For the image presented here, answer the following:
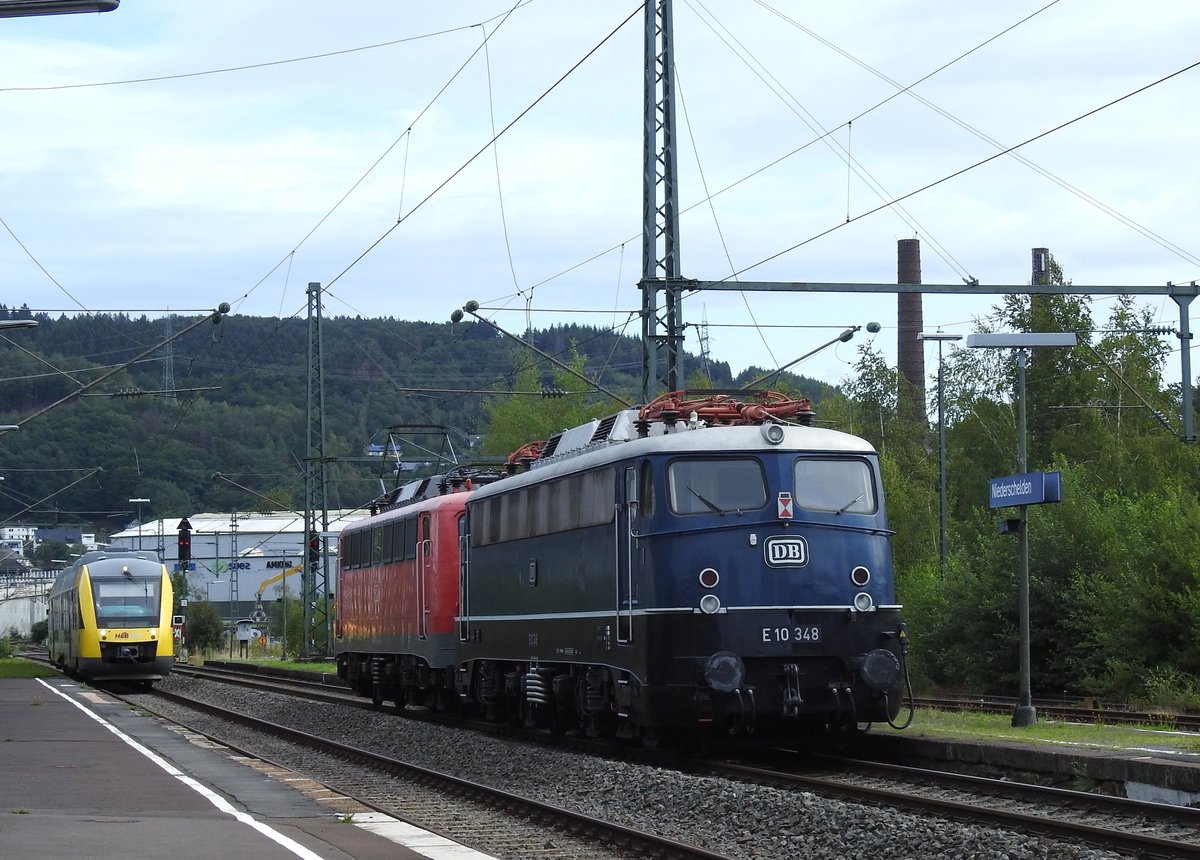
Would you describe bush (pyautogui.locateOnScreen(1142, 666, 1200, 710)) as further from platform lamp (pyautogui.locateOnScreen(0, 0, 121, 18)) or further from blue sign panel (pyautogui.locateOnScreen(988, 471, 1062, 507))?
platform lamp (pyautogui.locateOnScreen(0, 0, 121, 18))

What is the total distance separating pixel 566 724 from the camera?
70.4ft

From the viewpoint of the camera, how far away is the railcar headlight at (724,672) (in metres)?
16.3

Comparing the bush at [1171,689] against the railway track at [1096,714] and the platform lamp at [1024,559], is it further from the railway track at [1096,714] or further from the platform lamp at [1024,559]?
the platform lamp at [1024,559]

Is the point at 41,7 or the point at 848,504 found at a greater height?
the point at 41,7

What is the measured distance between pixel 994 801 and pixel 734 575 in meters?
3.91

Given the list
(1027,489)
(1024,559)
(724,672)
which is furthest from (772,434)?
(1024,559)

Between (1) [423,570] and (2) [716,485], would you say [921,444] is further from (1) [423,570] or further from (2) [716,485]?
(2) [716,485]

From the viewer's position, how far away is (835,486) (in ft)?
57.6

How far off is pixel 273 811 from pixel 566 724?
24.9ft

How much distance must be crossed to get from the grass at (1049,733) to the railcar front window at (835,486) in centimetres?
270

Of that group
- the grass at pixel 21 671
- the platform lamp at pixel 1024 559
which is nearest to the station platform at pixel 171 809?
the platform lamp at pixel 1024 559

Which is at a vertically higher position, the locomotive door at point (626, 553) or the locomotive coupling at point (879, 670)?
the locomotive door at point (626, 553)

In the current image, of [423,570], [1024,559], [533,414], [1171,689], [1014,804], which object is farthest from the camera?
[533,414]

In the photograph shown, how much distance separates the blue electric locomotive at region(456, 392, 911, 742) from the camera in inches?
657
